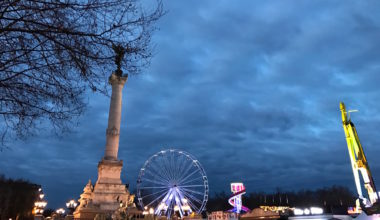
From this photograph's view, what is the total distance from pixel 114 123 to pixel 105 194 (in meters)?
7.46

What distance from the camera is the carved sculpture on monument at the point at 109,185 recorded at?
84.9 ft

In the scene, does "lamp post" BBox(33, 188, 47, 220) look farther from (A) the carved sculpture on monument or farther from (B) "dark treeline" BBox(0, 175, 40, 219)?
(A) the carved sculpture on monument

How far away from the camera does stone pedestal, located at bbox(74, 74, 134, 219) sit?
25873mm

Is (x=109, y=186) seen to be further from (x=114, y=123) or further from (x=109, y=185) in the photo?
(x=114, y=123)

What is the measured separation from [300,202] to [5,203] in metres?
89.2

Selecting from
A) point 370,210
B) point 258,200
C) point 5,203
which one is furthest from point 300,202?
point 370,210

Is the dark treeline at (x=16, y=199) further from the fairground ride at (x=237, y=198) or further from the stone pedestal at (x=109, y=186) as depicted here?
the fairground ride at (x=237, y=198)

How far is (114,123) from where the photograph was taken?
102 feet

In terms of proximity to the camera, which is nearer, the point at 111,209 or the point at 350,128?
the point at 111,209

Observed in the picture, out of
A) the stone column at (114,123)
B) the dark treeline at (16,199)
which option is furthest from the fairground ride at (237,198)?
the dark treeline at (16,199)

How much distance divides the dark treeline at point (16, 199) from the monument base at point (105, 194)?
31.1m

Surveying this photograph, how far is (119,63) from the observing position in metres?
6.51

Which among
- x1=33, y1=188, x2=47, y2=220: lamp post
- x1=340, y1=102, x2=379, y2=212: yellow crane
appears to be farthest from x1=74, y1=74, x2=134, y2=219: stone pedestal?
x1=340, y1=102, x2=379, y2=212: yellow crane

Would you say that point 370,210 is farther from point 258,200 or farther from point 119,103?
point 258,200
